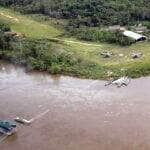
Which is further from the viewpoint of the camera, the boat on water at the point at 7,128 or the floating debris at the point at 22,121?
the floating debris at the point at 22,121

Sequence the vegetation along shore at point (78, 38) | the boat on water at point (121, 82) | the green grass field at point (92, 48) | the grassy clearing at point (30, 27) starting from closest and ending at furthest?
the boat on water at point (121, 82)
the green grass field at point (92, 48)
the vegetation along shore at point (78, 38)
the grassy clearing at point (30, 27)

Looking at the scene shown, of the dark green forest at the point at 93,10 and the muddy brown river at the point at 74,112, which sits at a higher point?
the dark green forest at the point at 93,10

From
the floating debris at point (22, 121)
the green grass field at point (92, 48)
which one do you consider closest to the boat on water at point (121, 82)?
the green grass field at point (92, 48)

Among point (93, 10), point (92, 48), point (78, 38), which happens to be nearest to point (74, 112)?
point (92, 48)

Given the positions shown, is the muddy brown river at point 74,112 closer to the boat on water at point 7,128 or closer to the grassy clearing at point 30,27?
the boat on water at point 7,128

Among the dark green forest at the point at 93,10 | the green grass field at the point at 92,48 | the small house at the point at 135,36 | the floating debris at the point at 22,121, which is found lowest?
the floating debris at the point at 22,121

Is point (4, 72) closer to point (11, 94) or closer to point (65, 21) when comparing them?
point (11, 94)

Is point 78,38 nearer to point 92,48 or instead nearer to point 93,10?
point 92,48

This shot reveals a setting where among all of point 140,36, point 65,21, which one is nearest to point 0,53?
point 65,21
